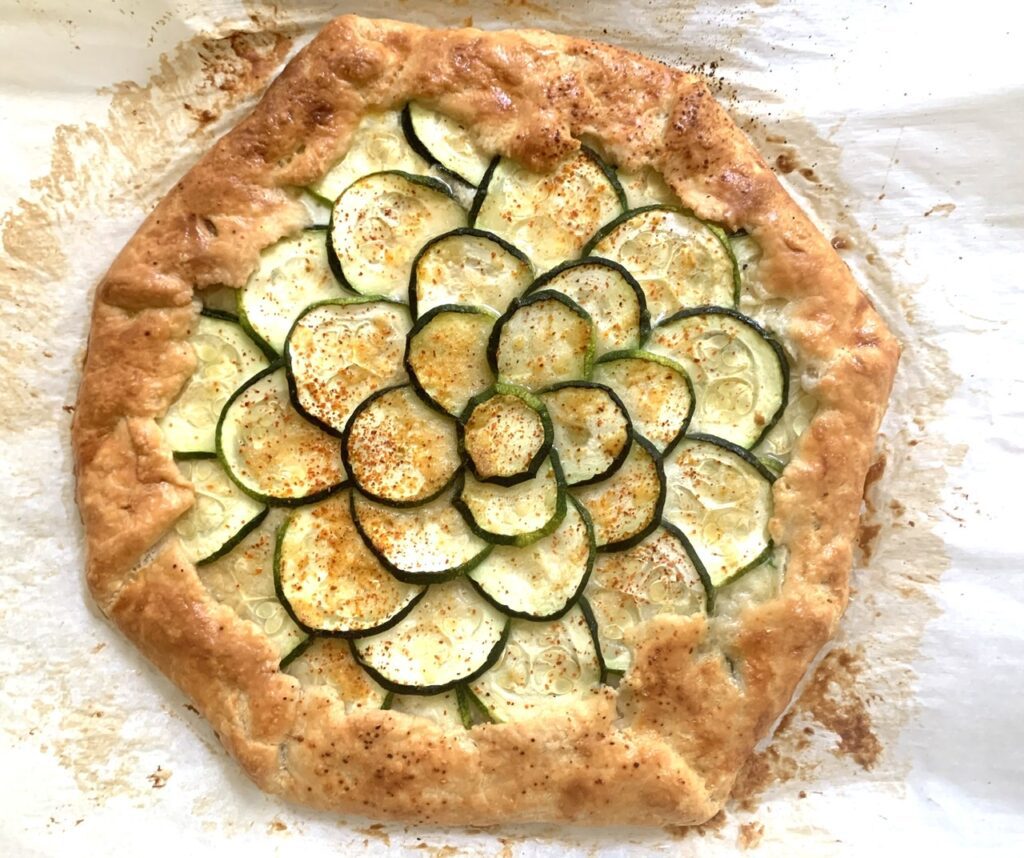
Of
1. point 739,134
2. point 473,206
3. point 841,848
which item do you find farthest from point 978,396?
point 473,206

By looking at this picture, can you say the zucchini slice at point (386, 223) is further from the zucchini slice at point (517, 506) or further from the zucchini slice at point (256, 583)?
the zucchini slice at point (256, 583)

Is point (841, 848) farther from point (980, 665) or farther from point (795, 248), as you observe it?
point (795, 248)

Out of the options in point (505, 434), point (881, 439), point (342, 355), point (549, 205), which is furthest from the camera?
point (881, 439)

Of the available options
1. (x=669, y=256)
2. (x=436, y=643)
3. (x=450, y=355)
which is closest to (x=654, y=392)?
(x=669, y=256)

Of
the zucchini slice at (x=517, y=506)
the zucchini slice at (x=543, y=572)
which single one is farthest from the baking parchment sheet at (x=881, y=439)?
the zucchini slice at (x=517, y=506)

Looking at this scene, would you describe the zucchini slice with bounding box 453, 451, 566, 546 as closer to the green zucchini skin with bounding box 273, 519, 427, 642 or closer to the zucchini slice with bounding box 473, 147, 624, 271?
the green zucchini skin with bounding box 273, 519, 427, 642

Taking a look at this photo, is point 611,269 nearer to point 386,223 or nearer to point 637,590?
point 386,223
